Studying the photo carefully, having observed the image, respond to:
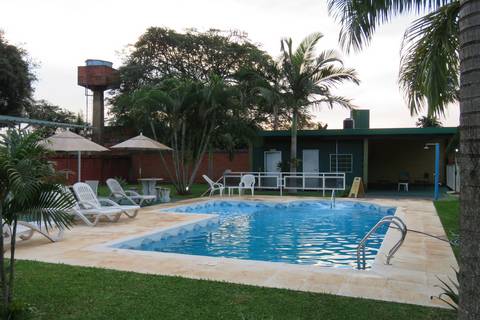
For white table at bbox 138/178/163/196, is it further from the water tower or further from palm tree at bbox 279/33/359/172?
the water tower

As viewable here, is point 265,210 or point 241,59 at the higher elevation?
point 241,59

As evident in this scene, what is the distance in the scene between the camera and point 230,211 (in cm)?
1384

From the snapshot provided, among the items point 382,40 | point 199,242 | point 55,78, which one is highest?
point 55,78

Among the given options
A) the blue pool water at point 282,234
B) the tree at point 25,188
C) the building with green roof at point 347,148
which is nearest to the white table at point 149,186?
the blue pool water at point 282,234

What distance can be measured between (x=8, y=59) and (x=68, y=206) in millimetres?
22531

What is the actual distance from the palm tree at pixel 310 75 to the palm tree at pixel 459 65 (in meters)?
10.8

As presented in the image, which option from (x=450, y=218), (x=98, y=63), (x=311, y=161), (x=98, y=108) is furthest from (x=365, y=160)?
(x=98, y=63)

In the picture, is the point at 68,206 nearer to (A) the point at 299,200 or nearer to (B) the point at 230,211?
(B) the point at 230,211

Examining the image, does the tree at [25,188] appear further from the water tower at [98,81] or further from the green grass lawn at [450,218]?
the water tower at [98,81]

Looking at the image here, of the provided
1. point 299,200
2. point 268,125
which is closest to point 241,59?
point 268,125

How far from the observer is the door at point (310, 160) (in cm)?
2108

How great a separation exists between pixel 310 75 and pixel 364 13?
41.2 ft

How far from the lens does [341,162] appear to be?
2081cm

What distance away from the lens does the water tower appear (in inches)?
1260
